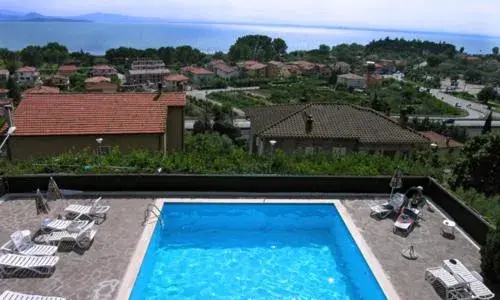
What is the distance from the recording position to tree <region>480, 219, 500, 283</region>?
353 inches

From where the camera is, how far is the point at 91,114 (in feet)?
67.4

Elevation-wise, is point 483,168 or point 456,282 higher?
point 456,282

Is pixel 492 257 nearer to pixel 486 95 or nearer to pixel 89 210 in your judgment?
pixel 89 210

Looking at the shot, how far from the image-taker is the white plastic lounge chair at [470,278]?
8727 mm

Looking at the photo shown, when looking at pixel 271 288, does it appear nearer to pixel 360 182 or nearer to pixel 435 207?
pixel 360 182

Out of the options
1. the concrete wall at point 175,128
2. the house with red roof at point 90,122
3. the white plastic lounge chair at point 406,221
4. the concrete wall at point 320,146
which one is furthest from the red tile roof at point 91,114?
the white plastic lounge chair at point 406,221

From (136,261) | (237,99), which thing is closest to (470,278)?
(136,261)

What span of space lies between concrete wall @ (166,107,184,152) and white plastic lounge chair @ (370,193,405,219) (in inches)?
493

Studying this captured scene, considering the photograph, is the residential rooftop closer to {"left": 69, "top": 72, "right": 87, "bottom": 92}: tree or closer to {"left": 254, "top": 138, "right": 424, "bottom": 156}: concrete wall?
{"left": 254, "top": 138, "right": 424, "bottom": 156}: concrete wall

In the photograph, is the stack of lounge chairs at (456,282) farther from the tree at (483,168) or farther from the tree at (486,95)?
the tree at (486,95)

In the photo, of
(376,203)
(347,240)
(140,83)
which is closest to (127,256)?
(347,240)

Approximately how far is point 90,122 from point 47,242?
10.9 metres

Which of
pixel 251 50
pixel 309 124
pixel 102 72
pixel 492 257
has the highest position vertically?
pixel 492 257

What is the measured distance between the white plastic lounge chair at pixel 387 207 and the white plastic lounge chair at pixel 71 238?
27.6 ft
